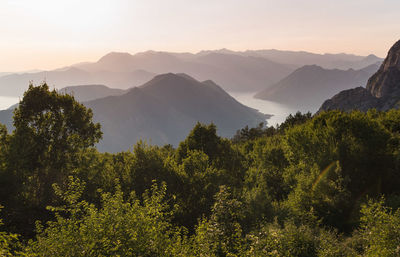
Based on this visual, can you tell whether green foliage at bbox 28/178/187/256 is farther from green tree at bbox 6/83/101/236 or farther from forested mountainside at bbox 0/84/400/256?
green tree at bbox 6/83/101/236

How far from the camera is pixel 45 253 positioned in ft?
40.8

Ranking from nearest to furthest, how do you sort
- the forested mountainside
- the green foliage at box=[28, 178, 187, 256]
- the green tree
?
the green foliage at box=[28, 178, 187, 256], the forested mountainside, the green tree

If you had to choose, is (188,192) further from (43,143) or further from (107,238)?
(43,143)

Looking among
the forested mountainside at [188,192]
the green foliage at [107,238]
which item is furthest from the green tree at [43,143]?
the green foliage at [107,238]

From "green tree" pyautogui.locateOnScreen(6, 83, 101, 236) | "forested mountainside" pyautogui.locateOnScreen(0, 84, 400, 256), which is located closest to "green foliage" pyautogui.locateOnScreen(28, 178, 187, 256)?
"forested mountainside" pyautogui.locateOnScreen(0, 84, 400, 256)

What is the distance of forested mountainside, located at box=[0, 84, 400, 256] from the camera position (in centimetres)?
1573

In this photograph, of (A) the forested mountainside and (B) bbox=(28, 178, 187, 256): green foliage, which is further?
(A) the forested mountainside

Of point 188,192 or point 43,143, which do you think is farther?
point 43,143

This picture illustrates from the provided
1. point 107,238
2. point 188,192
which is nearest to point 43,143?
point 188,192

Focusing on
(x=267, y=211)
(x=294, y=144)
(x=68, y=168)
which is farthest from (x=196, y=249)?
(x=294, y=144)

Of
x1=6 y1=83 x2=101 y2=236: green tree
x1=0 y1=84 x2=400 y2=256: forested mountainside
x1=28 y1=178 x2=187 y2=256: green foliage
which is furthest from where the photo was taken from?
x1=6 y1=83 x2=101 y2=236: green tree

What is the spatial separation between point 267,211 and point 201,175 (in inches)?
297

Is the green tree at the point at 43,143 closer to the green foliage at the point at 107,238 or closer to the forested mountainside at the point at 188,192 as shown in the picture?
the forested mountainside at the point at 188,192

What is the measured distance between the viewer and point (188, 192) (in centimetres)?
2936
